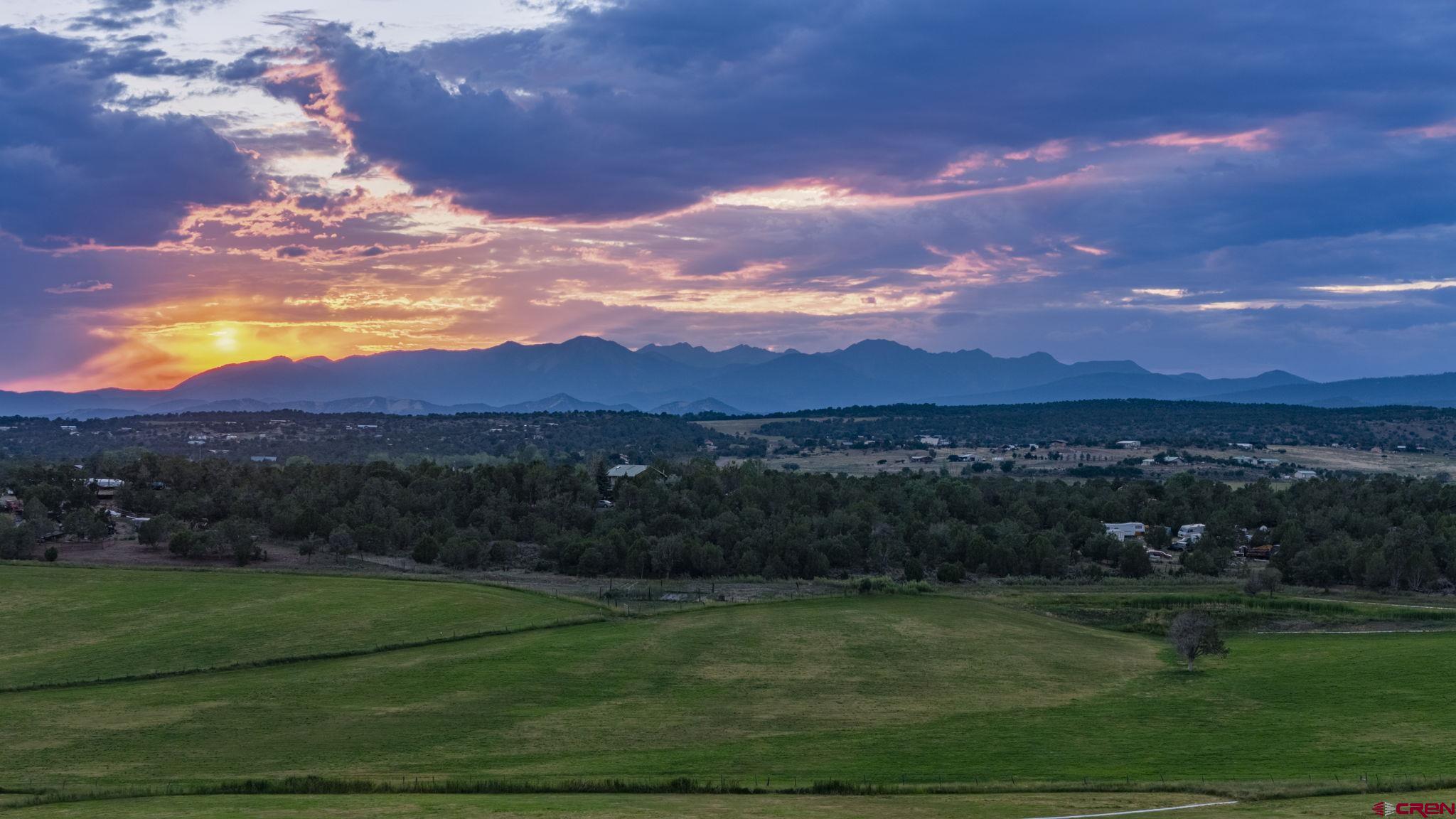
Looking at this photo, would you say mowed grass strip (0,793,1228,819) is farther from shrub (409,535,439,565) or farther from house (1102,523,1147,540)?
house (1102,523,1147,540)

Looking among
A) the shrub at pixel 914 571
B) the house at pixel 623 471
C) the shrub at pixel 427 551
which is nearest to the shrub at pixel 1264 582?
the shrub at pixel 914 571

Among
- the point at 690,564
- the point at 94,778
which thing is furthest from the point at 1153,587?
the point at 94,778

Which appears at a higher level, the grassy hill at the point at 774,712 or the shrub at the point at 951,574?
the grassy hill at the point at 774,712

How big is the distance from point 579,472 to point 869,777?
95652mm

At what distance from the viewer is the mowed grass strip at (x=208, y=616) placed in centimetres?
5441

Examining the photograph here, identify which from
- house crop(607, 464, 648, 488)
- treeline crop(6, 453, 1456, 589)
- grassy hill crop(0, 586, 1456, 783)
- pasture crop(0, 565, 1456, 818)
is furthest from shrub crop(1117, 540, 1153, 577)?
house crop(607, 464, 648, 488)

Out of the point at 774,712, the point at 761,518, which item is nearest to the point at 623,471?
the point at 761,518

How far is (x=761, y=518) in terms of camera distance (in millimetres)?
103875

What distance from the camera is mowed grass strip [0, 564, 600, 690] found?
178 feet

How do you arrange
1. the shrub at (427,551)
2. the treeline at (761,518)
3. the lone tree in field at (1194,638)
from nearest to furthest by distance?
the lone tree in field at (1194,638), the treeline at (761,518), the shrub at (427,551)

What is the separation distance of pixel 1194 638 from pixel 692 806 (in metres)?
34.4

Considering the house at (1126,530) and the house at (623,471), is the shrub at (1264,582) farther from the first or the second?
the house at (623,471)

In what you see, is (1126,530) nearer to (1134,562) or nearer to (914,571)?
(1134,562)

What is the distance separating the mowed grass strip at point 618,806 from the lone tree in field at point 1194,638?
24.8 metres
